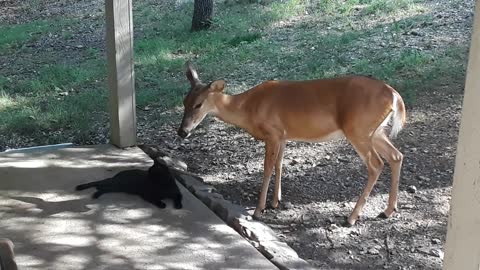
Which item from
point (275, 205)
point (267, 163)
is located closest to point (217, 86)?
point (267, 163)

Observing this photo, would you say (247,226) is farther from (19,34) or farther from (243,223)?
(19,34)

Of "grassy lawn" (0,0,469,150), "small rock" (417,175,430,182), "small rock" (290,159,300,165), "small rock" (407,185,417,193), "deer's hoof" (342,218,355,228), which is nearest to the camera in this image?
"deer's hoof" (342,218,355,228)

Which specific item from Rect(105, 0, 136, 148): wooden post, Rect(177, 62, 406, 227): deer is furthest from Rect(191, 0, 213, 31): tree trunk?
Rect(177, 62, 406, 227): deer

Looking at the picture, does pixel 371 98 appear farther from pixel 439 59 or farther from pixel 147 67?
pixel 147 67

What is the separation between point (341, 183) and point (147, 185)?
1.64 meters

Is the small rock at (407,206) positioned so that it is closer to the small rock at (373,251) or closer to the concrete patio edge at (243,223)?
the small rock at (373,251)

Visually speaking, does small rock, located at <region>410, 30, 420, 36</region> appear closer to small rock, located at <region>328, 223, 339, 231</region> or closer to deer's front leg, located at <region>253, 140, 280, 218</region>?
deer's front leg, located at <region>253, 140, 280, 218</region>

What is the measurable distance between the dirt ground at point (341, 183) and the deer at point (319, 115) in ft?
0.68

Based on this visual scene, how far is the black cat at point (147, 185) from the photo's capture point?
197 inches

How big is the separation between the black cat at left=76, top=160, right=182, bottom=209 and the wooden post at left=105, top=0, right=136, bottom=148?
953 mm

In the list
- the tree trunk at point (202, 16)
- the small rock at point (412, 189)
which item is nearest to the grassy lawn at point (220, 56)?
the tree trunk at point (202, 16)

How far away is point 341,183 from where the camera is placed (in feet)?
18.5

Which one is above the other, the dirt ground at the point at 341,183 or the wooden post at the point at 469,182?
the wooden post at the point at 469,182

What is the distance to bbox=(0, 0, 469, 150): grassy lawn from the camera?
787 centimetres
